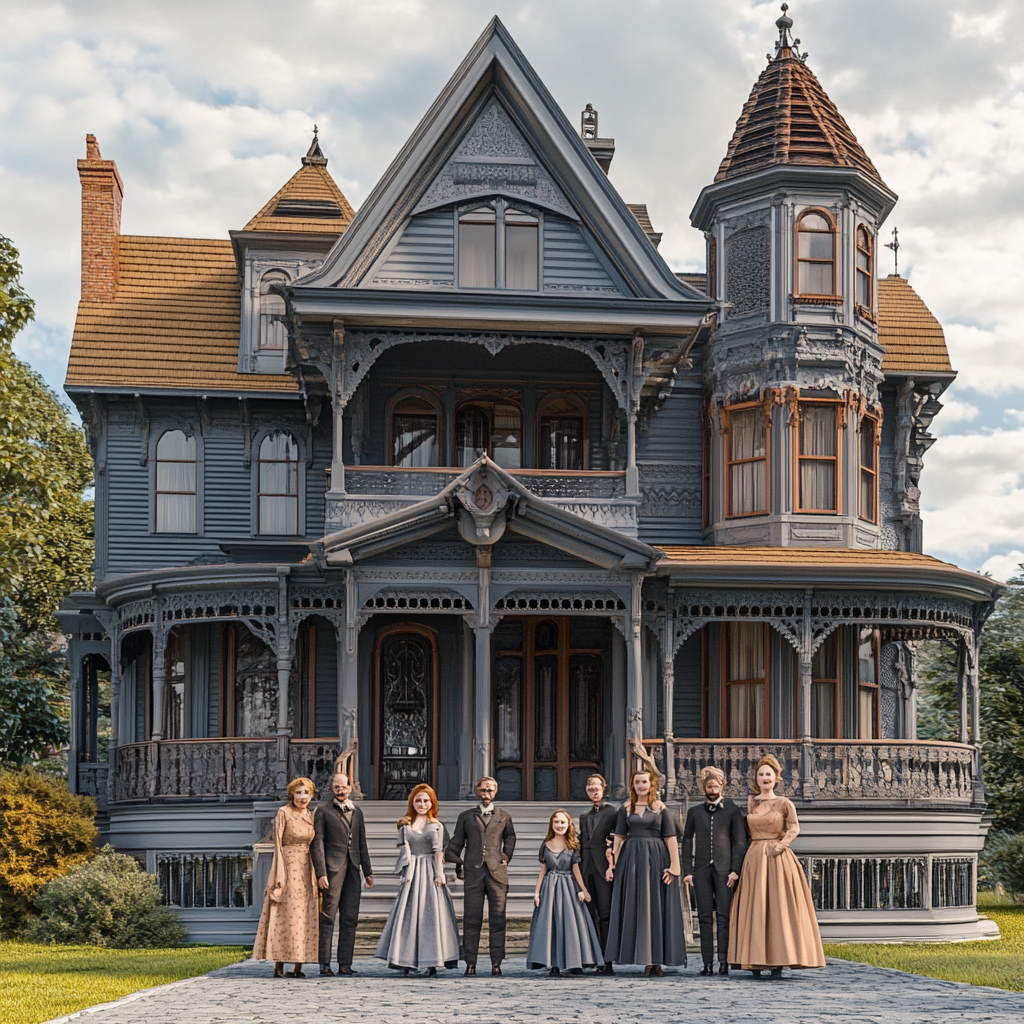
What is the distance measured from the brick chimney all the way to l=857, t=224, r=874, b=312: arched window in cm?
1289

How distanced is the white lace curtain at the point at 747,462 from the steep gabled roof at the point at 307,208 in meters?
7.96

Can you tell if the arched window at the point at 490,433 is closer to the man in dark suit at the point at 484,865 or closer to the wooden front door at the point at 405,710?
the wooden front door at the point at 405,710

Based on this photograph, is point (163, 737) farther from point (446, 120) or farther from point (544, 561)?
point (446, 120)

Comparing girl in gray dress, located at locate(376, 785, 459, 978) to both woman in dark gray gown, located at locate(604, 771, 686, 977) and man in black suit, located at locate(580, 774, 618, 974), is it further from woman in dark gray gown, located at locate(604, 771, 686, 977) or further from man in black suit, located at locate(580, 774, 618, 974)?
woman in dark gray gown, located at locate(604, 771, 686, 977)

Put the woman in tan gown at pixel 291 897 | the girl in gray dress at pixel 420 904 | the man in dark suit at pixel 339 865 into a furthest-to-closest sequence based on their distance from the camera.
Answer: the man in dark suit at pixel 339 865 < the girl in gray dress at pixel 420 904 < the woman in tan gown at pixel 291 897

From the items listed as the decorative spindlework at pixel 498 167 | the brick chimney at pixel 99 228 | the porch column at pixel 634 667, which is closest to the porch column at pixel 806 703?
the porch column at pixel 634 667

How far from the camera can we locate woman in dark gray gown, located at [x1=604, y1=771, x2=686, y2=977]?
573 inches

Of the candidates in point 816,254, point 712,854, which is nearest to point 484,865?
point 712,854

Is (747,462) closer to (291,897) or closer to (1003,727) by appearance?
(1003,727)

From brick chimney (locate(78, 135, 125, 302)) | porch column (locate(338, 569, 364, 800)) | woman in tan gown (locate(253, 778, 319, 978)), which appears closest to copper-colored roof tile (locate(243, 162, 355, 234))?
brick chimney (locate(78, 135, 125, 302))

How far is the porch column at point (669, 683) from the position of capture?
22188mm

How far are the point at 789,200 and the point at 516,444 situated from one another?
5.93 metres

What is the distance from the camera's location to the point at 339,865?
14930 millimetres

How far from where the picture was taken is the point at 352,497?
22984 mm
